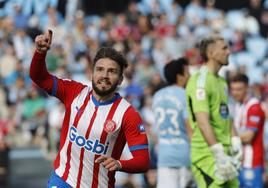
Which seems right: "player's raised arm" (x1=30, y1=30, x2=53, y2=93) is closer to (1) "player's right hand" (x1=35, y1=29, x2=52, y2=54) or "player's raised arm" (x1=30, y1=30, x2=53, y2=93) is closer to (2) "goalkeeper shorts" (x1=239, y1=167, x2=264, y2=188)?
(1) "player's right hand" (x1=35, y1=29, x2=52, y2=54)

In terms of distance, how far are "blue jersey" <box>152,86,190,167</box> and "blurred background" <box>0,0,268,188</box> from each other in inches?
163

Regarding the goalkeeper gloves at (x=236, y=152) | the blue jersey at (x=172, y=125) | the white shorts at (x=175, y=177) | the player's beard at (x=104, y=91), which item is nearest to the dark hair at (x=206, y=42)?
the goalkeeper gloves at (x=236, y=152)

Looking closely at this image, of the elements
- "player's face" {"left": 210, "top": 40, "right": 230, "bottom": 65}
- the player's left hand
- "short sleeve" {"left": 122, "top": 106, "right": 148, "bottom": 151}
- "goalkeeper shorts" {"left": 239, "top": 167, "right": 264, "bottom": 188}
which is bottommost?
"goalkeeper shorts" {"left": 239, "top": 167, "right": 264, "bottom": 188}

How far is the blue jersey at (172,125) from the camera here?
347 inches

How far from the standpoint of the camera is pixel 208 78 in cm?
738

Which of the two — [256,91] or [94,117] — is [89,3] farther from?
[94,117]

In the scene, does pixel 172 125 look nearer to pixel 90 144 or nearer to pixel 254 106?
pixel 254 106

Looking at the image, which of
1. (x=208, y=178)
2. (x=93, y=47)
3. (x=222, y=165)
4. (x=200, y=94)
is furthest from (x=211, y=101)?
(x=93, y=47)

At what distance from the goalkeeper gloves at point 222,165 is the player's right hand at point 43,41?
2.17 metres

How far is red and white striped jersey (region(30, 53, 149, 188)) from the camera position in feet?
19.0

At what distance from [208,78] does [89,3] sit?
13549 mm

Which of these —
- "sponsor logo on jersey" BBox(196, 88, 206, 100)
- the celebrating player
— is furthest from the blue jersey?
the celebrating player

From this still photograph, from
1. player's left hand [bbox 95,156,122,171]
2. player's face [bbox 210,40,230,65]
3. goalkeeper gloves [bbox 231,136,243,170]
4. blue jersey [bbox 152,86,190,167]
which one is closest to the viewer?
player's left hand [bbox 95,156,122,171]

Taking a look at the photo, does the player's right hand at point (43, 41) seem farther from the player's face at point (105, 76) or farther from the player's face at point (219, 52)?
the player's face at point (219, 52)
